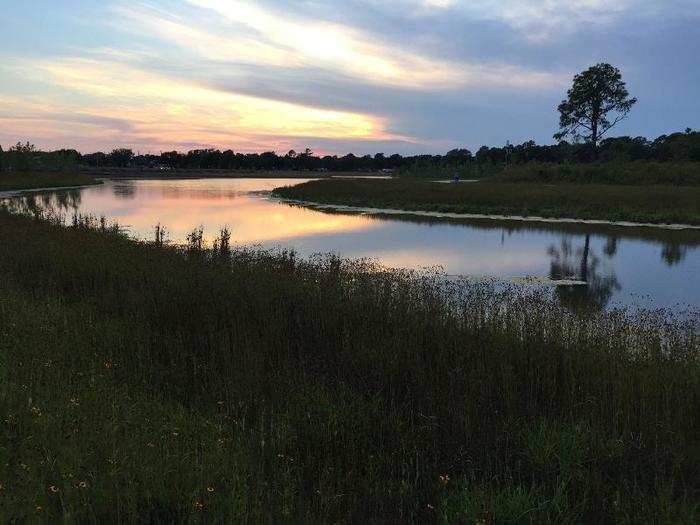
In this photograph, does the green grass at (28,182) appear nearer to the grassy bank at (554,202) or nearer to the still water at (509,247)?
the still water at (509,247)

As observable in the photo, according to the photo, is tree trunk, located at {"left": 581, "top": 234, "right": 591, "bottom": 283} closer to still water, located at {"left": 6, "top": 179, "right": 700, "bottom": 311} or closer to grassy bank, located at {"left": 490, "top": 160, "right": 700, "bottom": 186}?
still water, located at {"left": 6, "top": 179, "right": 700, "bottom": 311}

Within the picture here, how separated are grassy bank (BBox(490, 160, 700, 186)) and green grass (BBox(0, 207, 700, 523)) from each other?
201 feet

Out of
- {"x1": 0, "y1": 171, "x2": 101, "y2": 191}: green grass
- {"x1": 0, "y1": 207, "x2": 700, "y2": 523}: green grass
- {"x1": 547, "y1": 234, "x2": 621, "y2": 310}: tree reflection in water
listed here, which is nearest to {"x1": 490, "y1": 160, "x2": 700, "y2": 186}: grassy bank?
{"x1": 547, "y1": 234, "x2": 621, "y2": 310}: tree reflection in water

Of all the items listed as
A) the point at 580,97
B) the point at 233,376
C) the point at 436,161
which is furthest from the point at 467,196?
the point at 436,161

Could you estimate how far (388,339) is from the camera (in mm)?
8102

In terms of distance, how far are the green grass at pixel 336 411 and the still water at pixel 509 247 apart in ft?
23.2

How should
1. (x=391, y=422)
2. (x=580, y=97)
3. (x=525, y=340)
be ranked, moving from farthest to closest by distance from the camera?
(x=580, y=97) → (x=525, y=340) → (x=391, y=422)

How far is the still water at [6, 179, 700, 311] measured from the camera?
1664 centimetres

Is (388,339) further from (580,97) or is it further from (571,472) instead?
(580,97)

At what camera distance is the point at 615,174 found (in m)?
68.3

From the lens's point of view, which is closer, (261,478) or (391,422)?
(261,478)

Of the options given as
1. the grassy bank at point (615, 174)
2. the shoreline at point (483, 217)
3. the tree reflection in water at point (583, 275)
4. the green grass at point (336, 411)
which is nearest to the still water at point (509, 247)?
the tree reflection in water at point (583, 275)

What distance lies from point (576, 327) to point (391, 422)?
470 cm

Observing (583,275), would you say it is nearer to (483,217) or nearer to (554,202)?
(483,217)
